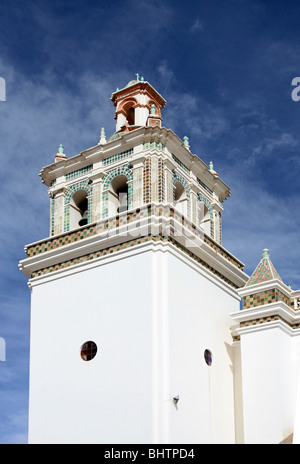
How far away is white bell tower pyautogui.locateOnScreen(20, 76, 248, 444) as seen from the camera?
1344 centimetres

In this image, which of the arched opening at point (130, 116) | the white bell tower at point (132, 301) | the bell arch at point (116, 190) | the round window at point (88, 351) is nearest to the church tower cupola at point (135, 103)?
the arched opening at point (130, 116)

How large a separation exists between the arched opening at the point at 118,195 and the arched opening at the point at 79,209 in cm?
76

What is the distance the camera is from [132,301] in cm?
1402

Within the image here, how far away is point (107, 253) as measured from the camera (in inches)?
586

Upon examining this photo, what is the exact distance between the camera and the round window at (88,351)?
46.7ft

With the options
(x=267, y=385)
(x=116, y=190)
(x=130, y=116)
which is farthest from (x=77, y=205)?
(x=267, y=385)

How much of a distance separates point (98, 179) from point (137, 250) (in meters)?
2.43

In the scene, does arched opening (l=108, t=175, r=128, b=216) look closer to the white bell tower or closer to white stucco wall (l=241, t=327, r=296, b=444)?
the white bell tower

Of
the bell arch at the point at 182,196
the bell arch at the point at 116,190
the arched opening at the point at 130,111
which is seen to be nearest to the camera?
the bell arch at the point at 116,190

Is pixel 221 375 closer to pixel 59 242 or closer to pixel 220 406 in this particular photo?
pixel 220 406

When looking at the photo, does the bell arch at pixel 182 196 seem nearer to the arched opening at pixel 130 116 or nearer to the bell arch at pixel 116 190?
the bell arch at pixel 116 190

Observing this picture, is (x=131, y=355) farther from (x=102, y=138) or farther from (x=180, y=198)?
(x=102, y=138)

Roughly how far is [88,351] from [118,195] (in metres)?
3.63

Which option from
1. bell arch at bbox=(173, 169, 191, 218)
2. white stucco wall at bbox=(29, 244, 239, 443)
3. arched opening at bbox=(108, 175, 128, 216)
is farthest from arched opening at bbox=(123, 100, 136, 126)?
white stucco wall at bbox=(29, 244, 239, 443)
